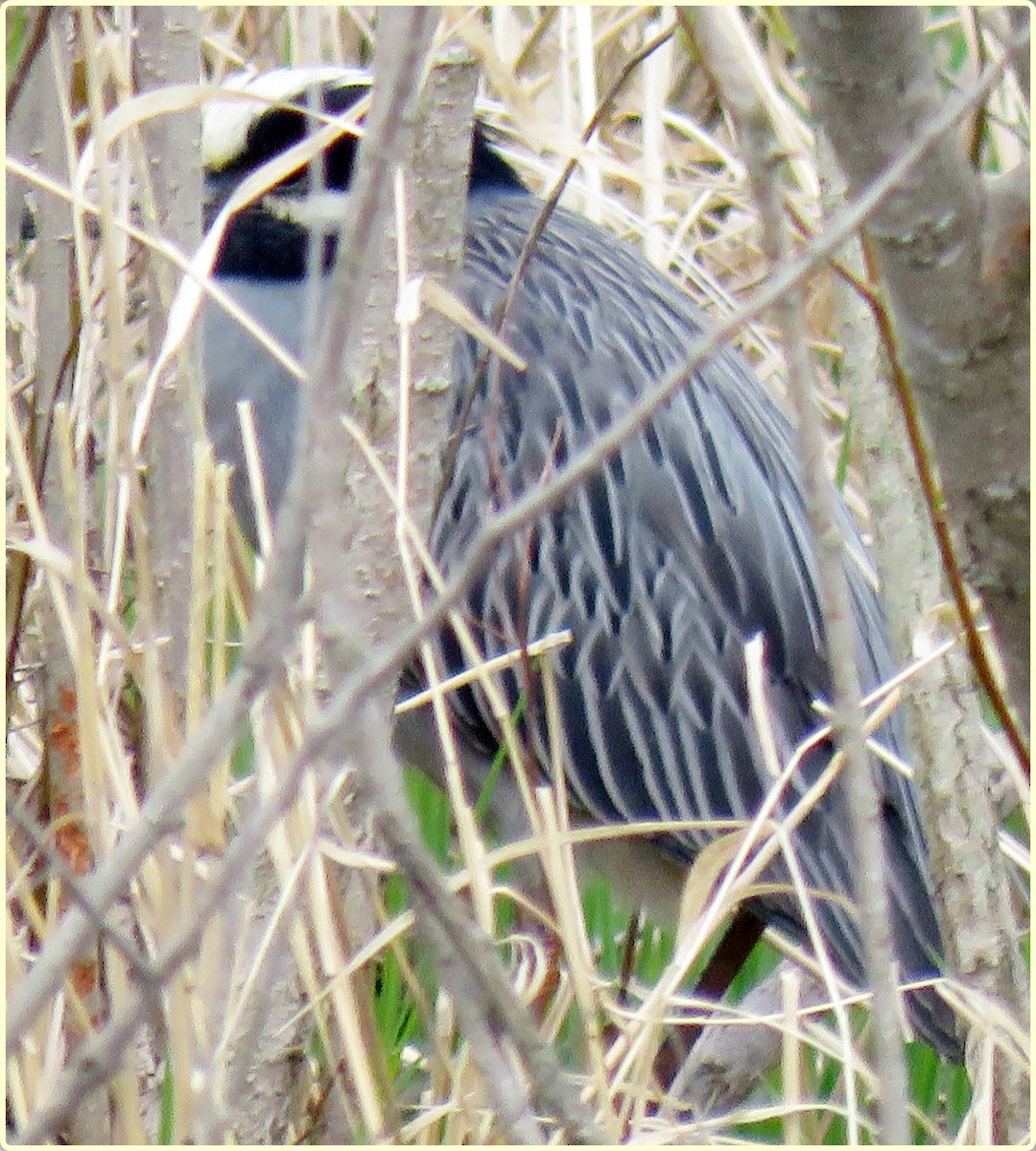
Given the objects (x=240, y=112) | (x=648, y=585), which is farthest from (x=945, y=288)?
(x=240, y=112)

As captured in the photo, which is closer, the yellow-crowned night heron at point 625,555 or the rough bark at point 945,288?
the rough bark at point 945,288

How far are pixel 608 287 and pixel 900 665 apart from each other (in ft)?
2.55

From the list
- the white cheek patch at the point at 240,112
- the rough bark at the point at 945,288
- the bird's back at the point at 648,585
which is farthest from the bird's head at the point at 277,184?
the rough bark at the point at 945,288

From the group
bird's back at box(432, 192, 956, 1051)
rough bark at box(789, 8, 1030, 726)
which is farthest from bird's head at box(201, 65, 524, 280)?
rough bark at box(789, 8, 1030, 726)

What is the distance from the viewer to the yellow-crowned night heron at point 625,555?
1605 mm

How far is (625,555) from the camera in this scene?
5.52 ft

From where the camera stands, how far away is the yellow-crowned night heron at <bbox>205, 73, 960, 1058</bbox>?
5.27 feet

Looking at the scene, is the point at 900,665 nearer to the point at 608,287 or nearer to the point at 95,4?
the point at 95,4

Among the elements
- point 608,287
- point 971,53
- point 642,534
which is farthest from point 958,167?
point 608,287

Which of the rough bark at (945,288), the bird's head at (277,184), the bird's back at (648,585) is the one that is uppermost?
the bird's head at (277,184)

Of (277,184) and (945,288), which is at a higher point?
(277,184)

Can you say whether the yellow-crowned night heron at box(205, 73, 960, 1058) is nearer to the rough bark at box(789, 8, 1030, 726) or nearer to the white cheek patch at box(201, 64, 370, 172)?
the white cheek patch at box(201, 64, 370, 172)

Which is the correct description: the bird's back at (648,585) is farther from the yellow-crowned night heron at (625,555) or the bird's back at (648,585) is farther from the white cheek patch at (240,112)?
the white cheek patch at (240,112)

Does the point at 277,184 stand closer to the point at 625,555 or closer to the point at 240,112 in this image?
the point at 240,112
